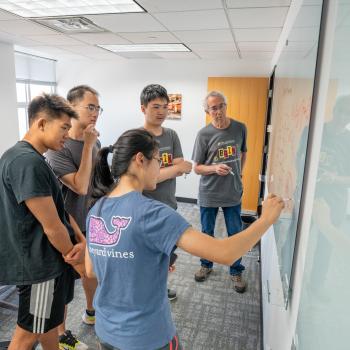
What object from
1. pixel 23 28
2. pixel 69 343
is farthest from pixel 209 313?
pixel 23 28

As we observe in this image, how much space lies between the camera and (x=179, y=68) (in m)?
5.05

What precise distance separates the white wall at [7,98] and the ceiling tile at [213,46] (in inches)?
94.1

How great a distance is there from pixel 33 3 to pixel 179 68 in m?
2.97

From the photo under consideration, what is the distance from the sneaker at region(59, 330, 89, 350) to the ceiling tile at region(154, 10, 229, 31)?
246cm

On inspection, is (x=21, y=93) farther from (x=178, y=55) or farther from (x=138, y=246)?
(x=138, y=246)

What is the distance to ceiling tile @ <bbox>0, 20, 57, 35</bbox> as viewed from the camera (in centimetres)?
297

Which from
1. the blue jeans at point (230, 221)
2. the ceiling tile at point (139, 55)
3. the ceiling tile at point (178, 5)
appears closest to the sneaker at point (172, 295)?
the blue jeans at point (230, 221)

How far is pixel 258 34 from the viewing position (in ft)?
9.95

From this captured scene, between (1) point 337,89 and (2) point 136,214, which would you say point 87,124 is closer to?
(2) point 136,214

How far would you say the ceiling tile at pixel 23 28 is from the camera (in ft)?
9.74

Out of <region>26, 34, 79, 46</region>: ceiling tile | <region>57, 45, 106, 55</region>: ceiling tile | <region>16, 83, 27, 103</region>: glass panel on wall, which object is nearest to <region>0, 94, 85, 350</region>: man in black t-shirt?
<region>26, 34, 79, 46</region>: ceiling tile

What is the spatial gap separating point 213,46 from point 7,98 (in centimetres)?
277

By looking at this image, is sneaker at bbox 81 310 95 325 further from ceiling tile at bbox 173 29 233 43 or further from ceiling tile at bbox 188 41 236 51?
ceiling tile at bbox 188 41 236 51

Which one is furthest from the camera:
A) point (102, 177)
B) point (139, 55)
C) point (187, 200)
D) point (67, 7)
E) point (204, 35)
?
point (187, 200)
